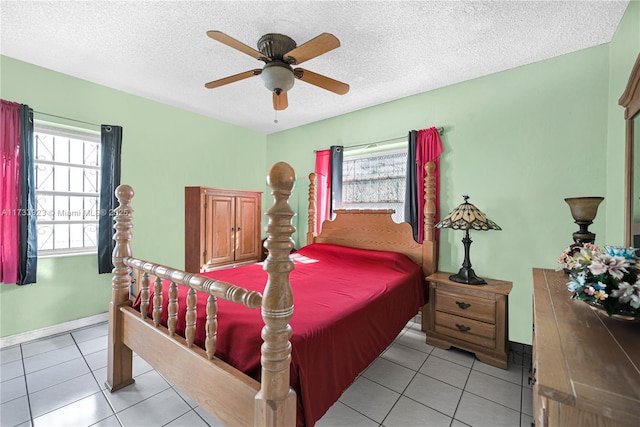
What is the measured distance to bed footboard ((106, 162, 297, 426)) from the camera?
3.33 ft

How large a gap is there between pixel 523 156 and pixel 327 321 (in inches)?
94.9

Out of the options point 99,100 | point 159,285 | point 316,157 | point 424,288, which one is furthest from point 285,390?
point 99,100

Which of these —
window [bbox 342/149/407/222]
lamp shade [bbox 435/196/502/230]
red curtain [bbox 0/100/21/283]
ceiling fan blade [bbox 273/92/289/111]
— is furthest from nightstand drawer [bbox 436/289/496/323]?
red curtain [bbox 0/100/21/283]

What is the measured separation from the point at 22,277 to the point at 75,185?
3.37ft

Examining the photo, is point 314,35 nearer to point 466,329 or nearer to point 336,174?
point 336,174

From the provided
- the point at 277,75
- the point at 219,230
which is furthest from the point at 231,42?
the point at 219,230

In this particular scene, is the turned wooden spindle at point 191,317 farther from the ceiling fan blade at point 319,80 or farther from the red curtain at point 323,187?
the red curtain at point 323,187

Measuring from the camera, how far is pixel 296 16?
187cm

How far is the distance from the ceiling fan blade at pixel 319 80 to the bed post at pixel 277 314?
127cm

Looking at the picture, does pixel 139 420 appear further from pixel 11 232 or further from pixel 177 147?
pixel 177 147

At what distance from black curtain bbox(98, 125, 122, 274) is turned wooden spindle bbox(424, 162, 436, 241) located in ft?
11.2

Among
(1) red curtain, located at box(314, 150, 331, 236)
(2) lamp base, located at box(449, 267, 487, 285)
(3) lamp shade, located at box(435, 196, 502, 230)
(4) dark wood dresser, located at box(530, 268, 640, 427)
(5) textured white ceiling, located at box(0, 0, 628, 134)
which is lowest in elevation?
(2) lamp base, located at box(449, 267, 487, 285)

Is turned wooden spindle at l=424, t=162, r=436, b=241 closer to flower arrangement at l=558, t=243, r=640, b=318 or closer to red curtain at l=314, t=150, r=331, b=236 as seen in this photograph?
red curtain at l=314, t=150, r=331, b=236

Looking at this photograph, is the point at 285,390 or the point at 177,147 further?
the point at 177,147
